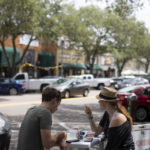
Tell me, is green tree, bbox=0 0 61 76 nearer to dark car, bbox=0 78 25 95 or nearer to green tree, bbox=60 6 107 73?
dark car, bbox=0 78 25 95

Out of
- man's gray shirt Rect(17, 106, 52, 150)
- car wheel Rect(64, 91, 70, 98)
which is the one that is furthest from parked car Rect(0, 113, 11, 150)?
car wheel Rect(64, 91, 70, 98)

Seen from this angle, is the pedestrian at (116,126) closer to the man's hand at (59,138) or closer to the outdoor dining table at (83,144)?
the outdoor dining table at (83,144)

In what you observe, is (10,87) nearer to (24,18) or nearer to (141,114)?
(24,18)

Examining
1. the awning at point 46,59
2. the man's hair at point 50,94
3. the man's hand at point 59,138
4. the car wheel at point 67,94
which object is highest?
the awning at point 46,59

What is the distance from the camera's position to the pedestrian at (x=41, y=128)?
293 centimetres

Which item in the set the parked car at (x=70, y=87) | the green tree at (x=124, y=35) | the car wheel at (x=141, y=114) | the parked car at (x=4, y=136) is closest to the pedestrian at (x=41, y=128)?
the parked car at (x=4, y=136)

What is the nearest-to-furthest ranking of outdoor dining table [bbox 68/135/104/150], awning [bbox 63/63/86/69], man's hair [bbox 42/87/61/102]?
man's hair [bbox 42/87/61/102], outdoor dining table [bbox 68/135/104/150], awning [bbox 63/63/86/69]

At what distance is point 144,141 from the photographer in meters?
4.67

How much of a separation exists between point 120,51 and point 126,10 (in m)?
26.4

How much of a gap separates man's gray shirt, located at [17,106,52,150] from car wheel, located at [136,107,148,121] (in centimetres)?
857

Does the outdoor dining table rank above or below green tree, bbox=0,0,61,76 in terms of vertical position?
below

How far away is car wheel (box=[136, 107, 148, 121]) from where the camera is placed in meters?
11.1

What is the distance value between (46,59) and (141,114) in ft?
96.5

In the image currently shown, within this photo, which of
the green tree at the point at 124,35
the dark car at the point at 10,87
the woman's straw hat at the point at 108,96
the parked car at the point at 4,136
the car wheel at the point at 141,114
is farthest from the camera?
the green tree at the point at 124,35
